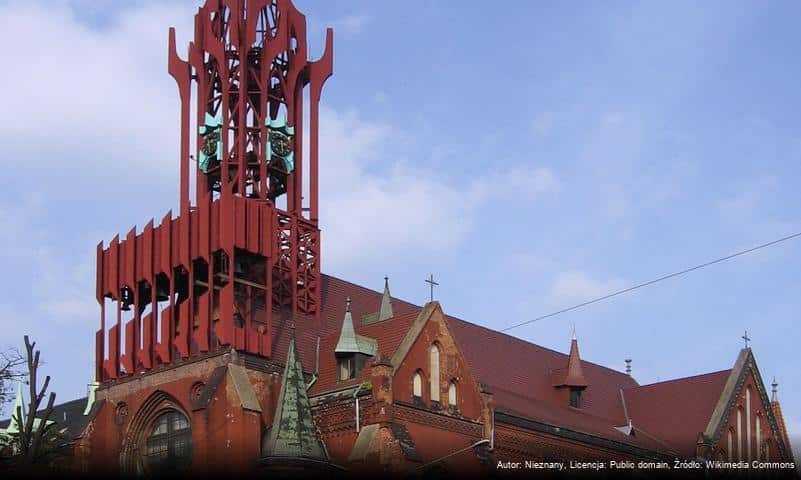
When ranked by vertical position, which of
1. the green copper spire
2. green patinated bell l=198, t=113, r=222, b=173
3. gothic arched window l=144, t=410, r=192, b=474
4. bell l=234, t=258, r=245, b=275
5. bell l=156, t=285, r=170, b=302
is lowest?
gothic arched window l=144, t=410, r=192, b=474

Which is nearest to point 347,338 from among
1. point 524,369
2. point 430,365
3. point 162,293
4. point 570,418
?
point 430,365

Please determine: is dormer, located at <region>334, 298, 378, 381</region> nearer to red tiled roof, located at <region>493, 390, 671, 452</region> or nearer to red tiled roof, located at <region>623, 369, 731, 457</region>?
red tiled roof, located at <region>493, 390, 671, 452</region>

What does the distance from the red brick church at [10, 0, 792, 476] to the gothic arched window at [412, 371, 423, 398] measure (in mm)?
87

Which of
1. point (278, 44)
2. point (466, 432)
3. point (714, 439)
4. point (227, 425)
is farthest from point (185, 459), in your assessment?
point (714, 439)

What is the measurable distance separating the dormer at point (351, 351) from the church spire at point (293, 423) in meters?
2.36

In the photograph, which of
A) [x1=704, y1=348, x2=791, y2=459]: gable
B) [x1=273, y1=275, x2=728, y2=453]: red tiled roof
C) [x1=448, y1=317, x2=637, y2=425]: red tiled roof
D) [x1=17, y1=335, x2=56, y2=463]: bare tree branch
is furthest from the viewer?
[x1=704, y1=348, x2=791, y2=459]: gable

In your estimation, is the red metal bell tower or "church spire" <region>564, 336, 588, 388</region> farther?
"church spire" <region>564, 336, 588, 388</region>

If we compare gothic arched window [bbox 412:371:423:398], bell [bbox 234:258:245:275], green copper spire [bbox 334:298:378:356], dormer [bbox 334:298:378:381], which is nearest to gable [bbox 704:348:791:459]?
gothic arched window [bbox 412:371:423:398]

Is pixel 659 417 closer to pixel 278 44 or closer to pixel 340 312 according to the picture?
pixel 340 312

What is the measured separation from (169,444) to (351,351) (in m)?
6.93

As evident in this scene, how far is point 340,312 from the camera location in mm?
55781

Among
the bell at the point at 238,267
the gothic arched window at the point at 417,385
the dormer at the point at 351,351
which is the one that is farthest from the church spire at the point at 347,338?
the bell at the point at 238,267

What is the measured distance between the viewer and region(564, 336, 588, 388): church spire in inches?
2506

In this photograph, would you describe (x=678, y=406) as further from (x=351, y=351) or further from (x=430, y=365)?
(x=351, y=351)
